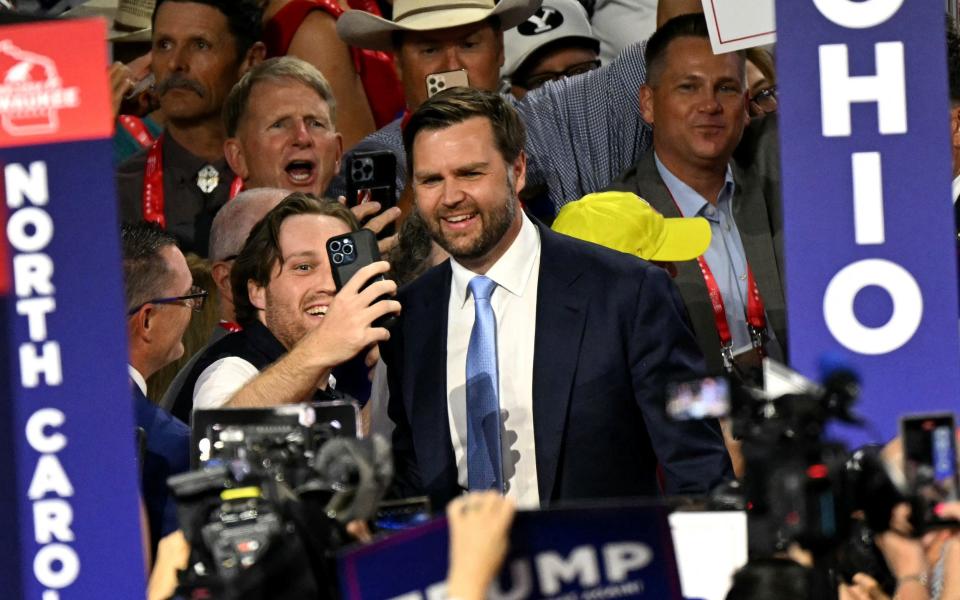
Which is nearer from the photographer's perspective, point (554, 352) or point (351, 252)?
point (554, 352)

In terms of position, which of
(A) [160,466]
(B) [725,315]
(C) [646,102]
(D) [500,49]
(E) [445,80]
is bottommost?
(A) [160,466]

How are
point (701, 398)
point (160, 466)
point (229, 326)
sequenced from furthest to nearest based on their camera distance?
point (229, 326) < point (160, 466) < point (701, 398)

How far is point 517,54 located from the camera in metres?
6.47

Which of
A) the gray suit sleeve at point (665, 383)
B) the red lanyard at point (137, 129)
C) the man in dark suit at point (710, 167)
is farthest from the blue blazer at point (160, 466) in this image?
the red lanyard at point (137, 129)

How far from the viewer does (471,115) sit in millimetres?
4340

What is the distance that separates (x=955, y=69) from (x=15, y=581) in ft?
12.2

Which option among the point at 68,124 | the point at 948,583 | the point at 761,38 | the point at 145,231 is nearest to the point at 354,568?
the point at 68,124

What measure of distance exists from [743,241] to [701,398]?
2597mm

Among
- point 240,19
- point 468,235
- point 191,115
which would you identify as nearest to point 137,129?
point 191,115

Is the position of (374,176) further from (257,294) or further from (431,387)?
(431,387)

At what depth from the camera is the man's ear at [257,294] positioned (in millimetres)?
4723

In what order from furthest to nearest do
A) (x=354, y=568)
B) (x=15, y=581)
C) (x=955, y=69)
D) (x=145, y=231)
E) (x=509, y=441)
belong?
(x=955, y=69) < (x=145, y=231) < (x=509, y=441) < (x=15, y=581) < (x=354, y=568)

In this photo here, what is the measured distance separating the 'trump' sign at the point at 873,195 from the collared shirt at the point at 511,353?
3.90 feet

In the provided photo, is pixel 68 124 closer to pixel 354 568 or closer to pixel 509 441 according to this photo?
pixel 354 568
